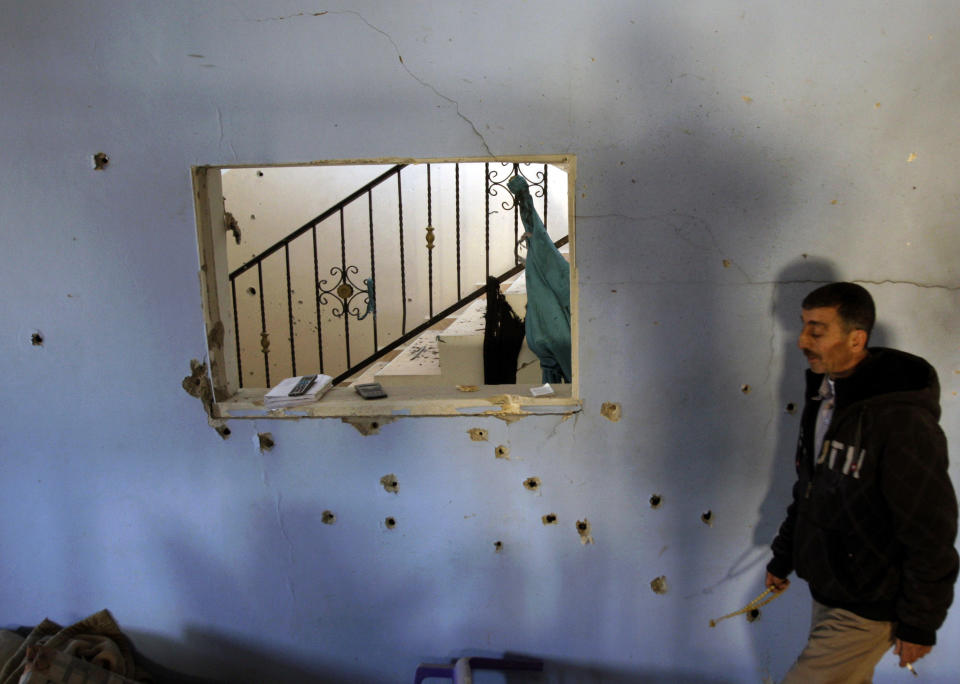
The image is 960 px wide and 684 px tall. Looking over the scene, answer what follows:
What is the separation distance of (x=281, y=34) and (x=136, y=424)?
127cm

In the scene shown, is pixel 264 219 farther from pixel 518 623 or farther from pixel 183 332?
pixel 518 623

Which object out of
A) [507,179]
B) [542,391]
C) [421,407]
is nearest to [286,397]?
[421,407]

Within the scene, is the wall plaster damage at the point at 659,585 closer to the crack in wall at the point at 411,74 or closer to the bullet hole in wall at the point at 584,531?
the bullet hole in wall at the point at 584,531

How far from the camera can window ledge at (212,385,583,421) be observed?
1876 mm

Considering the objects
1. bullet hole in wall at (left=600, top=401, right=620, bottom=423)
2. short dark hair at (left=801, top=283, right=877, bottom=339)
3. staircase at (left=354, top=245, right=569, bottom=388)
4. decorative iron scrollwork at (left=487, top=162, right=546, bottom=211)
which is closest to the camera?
short dark hair at (left=801, top=283, right=877, bottom=339)

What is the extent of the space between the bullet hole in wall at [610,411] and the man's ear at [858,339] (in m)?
0.65

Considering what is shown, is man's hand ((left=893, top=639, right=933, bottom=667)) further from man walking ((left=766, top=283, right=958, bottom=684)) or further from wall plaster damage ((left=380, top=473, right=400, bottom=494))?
wall plaster damage ((left=380, top=473, right=400, bottom=494))

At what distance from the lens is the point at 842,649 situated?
152 centimetres

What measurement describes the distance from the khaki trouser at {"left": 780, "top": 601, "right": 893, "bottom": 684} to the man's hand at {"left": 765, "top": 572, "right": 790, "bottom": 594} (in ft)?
0.59

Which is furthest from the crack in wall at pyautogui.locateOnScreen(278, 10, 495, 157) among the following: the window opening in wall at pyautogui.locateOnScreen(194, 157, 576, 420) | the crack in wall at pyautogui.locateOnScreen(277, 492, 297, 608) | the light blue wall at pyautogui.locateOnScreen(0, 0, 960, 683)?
the window opening in wall at pyautogui.locateOnScreen(194, 157, 576, 420)

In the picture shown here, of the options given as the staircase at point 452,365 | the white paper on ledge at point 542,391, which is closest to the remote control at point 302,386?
the white paper on ledge at point 542,391

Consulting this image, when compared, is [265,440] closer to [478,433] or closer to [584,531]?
[478,433]

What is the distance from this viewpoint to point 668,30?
1.67 meters

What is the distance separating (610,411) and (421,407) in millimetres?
584
